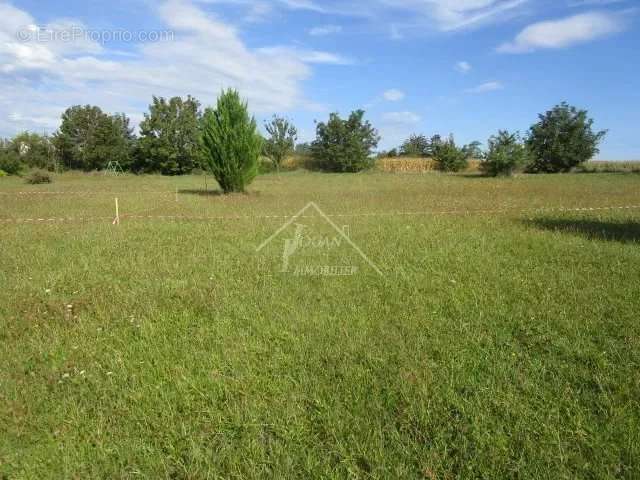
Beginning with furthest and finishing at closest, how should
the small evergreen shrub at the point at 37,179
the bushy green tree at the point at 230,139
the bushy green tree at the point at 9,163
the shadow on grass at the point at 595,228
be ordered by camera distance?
1. the bushy green tree at the point at 9,163
2. the small evergreen shrub at the point at 37,179
3. the bushy green tree at the point at 230,139
4. the shadow on grass at the point at 595,228

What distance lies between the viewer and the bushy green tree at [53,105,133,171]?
41.1m

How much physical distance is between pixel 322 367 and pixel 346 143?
137 ft

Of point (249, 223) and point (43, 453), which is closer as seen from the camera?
point (43, 453)

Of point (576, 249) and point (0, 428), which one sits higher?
point (576, 249)

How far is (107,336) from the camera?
11.9 feet

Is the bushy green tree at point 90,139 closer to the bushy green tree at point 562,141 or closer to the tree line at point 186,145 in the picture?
the tree line at point 186,145

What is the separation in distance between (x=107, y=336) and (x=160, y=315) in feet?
1.71

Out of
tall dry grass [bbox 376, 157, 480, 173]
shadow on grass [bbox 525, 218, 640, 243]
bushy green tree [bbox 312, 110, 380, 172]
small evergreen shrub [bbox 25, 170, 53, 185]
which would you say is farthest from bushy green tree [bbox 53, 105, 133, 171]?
shadow on grass [bbox 525, 218, 640, 243]

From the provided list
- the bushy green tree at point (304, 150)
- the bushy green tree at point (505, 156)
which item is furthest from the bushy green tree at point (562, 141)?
the bushy green tree at point (304, 150)

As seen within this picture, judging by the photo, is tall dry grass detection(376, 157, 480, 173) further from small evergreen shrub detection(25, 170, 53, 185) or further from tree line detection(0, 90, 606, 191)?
small evergreen shrub detection(25, 170, 53, 185)

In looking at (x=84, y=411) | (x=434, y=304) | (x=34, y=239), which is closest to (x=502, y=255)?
(x=434, y=304)

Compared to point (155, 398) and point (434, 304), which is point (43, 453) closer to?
point (155, 398)

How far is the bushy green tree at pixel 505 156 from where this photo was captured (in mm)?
30656

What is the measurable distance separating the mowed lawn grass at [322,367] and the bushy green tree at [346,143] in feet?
123
